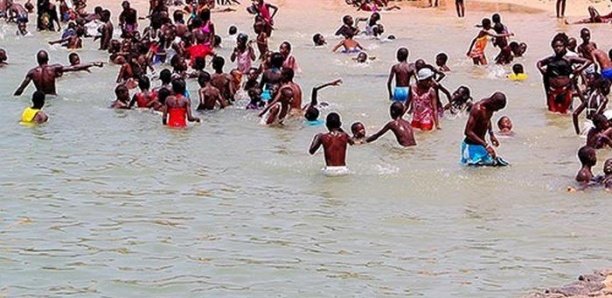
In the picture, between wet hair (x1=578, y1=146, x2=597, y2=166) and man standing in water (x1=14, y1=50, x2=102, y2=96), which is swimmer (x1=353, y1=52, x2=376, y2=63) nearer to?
man standing in water (x1=14, y1=50, x2=102, y2=96)

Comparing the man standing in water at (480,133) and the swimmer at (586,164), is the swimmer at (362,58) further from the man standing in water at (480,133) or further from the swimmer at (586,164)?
the swimmer at (586,164)

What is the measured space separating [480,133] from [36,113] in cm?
618

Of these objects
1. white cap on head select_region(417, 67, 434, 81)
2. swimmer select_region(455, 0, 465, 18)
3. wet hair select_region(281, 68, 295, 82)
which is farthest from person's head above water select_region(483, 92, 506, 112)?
swimmer select_region(455, 0, 465, 18)

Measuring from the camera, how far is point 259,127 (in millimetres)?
15648

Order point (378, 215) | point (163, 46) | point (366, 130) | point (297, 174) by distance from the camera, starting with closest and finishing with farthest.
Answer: point (378, 215) → point (297, 174) → point (366, 130) → point (163, 46)

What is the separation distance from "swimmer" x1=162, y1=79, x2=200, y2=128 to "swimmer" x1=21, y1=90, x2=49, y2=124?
5.25ft

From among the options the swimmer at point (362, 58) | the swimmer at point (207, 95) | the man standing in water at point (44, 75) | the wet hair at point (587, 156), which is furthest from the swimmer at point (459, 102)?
the swimmer at point (362, 58)

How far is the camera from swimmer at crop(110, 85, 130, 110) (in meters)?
16.9

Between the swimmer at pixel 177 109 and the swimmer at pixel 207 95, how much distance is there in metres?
1.22

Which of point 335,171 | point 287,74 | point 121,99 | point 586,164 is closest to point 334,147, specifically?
point 335,171

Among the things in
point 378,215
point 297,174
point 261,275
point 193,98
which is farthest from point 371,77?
point 261,275

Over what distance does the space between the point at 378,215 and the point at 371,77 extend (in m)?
10.3

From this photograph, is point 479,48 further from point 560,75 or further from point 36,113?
point 36,113

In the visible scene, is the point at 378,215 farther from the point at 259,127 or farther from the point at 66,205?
the point at 259,127
